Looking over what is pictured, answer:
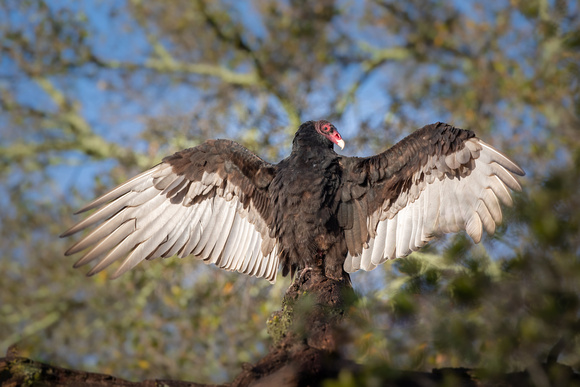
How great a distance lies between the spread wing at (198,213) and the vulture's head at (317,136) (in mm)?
303

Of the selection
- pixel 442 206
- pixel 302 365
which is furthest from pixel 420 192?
pixel 302 365

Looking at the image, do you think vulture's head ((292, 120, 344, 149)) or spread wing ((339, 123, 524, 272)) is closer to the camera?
spread wing ((339, 123, 524, 272))

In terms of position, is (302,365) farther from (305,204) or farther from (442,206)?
(442,206)

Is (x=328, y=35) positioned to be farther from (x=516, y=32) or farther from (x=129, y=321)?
(x=129, y=321)

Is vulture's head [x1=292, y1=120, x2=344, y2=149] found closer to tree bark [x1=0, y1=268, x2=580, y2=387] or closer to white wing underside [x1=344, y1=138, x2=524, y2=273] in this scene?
white wing underside [x1=344, y1=138, x2=524, y2=273]

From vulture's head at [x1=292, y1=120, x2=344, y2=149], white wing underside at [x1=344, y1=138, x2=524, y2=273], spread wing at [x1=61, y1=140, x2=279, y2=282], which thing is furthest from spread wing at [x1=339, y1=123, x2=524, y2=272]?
spread wing at [x1=61, y1=140, x2=279, y2=282]

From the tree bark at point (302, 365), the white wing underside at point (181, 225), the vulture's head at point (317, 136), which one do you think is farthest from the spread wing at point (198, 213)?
the tree bark at point (302, 365)

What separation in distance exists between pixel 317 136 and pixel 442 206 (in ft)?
3.23

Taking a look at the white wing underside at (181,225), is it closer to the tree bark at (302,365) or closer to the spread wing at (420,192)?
the spread wing at (420,192)

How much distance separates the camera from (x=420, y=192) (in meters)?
3.56

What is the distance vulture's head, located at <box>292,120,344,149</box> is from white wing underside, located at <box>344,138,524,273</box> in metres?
0.61

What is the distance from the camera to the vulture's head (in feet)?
12.1

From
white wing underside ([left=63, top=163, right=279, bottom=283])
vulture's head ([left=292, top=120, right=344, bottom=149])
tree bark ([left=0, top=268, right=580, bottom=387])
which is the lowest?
tree bark ([left=0, top=268, right=580, bottom=387])

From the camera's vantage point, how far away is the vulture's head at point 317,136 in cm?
368
